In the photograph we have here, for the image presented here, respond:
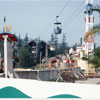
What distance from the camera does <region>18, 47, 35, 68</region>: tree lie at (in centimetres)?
3979

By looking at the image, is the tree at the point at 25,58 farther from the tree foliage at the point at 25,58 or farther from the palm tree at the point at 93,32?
the palm tree at the point at 93,32

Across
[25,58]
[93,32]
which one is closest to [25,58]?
[25,58]

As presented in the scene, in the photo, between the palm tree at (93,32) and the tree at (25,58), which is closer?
the palm tree at (93,32)

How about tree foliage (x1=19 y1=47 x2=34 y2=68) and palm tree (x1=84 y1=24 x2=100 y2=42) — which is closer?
palm tree (x1=84 y1=24 x2=100 y2=42)

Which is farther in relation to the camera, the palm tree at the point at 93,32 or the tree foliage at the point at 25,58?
the tree foliage at the point at 25,58

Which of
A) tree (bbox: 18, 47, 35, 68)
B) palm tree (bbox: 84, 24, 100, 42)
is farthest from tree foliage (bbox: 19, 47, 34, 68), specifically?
palm tree (bbox: 84, 24, 100, 42)

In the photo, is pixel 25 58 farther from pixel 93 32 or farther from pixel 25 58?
pixel 93 32

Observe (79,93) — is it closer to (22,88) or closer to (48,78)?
(22,88)

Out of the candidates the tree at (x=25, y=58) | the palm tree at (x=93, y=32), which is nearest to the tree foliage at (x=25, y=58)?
the tree at (x=25, y=58)

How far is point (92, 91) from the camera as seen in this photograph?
4.67 m

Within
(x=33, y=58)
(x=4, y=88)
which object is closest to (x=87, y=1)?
(x=4, y=88)

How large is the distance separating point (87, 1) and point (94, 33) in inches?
393

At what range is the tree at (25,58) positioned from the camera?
3979 cm

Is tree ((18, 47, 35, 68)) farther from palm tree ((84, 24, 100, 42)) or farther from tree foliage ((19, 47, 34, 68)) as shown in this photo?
palm tree ((84, 24, 100, 42))
